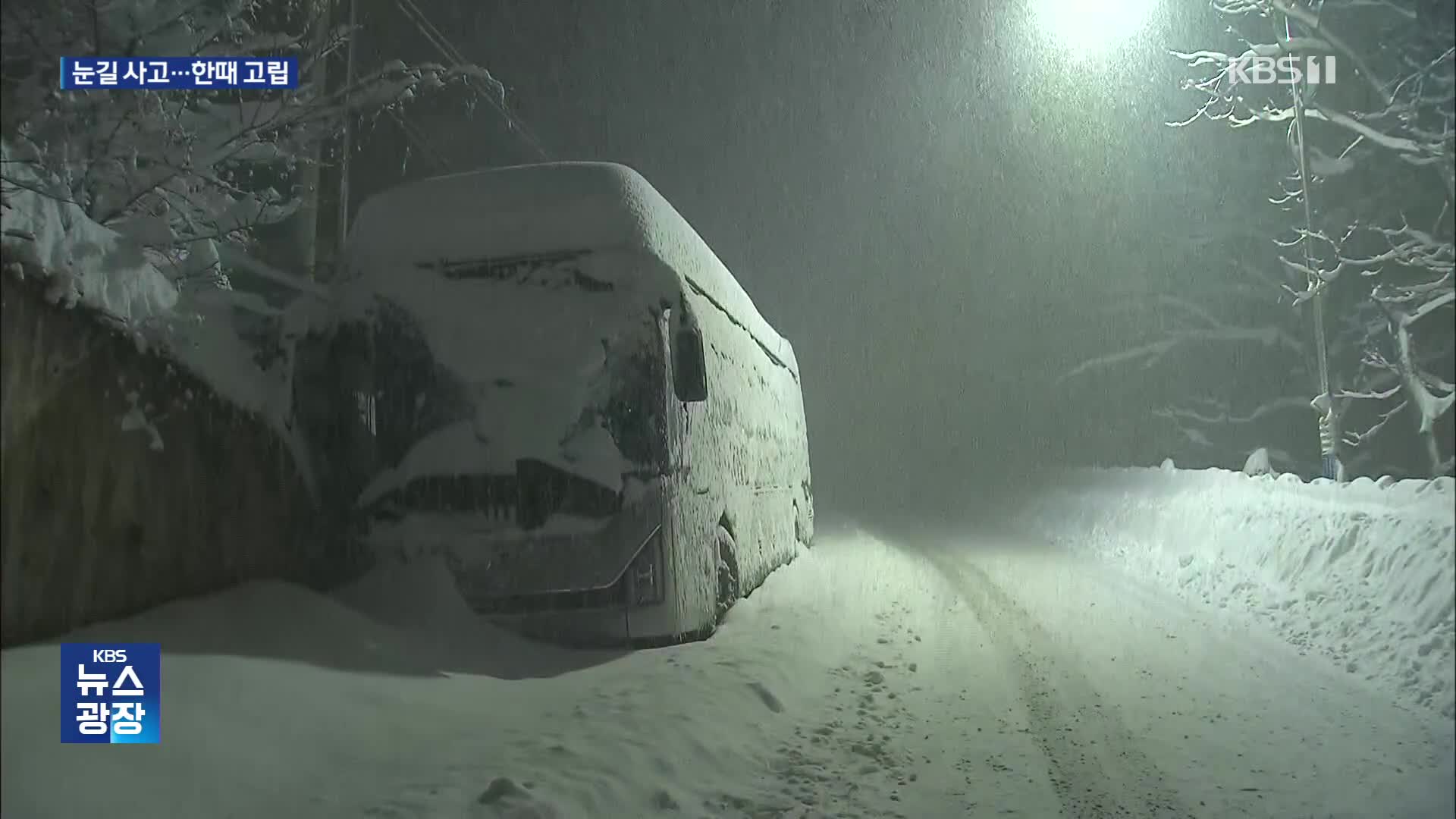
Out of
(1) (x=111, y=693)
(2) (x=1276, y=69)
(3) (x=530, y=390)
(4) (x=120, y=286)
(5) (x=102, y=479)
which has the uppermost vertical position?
(2) (x=1276, y=69)

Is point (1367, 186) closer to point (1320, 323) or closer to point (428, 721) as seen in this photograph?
point (1320, 323)

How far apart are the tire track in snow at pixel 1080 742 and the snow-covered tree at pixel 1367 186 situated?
2.44 metres

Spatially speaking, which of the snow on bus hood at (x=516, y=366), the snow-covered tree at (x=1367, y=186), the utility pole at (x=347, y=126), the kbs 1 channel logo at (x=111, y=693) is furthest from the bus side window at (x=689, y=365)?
the kbs 1 channel logo at (x=111, y=693)

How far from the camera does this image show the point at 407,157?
5383 mm

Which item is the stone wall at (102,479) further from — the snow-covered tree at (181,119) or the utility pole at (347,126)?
the utility pole at (347,126)

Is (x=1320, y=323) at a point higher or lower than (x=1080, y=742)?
higher

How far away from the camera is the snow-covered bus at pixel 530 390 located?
17.2 ft

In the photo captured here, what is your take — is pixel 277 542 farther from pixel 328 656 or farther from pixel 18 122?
pixel 18 122

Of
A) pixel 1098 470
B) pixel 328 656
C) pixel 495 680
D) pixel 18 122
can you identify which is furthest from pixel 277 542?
pixel 1098 470

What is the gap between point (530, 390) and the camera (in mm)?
5250

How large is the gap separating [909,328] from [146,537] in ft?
50.6

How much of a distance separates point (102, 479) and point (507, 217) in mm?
3176
